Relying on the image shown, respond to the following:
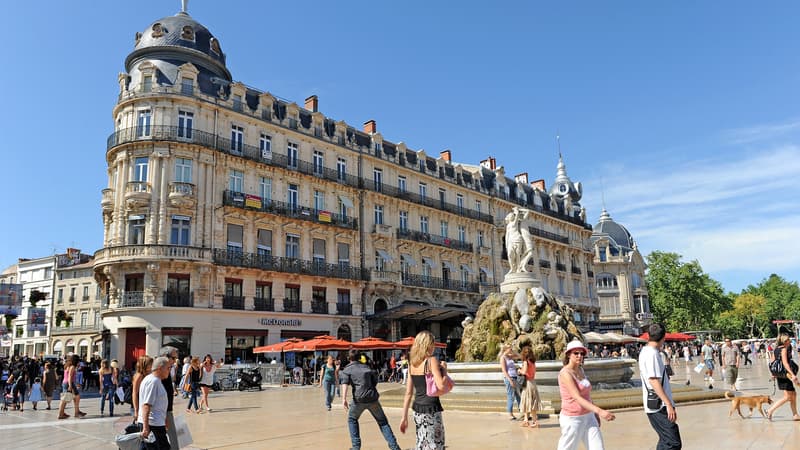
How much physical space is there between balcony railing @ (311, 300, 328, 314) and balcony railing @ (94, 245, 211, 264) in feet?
24.1

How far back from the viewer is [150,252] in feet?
91.9

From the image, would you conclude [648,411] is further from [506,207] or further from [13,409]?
[506,207]

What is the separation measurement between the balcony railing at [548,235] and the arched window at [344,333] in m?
21.9

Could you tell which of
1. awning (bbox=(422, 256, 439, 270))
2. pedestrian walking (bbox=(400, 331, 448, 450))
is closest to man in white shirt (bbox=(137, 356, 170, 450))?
pedestrian walking (bbox=(400, 331, 448, 450))

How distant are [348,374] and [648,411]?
11.4 feet

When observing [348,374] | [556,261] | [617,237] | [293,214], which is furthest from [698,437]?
[617,237]

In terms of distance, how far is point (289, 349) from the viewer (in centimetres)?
2569

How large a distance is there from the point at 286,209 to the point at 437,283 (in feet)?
42.5

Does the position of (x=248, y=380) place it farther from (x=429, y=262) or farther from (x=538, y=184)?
(x=538, y=184)

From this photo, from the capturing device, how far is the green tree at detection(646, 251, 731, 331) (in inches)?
2514

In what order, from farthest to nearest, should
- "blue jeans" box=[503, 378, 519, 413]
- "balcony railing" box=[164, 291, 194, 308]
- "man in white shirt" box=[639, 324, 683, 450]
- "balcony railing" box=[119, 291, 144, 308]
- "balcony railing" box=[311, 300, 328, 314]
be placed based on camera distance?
1. "balcony railing" box=[311, 300, 328, 314]
2. "balcony railing" box=[164, 291, 194, 308]
3. "balcony railing" box=[119, 291, 144, 308]
4. "blue jeans" box=[503, 378, 519, 413]
5. "man in white shirt" box=[639, 324, 683, 450]

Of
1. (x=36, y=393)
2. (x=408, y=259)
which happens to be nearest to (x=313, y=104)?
(x=408, y=259)

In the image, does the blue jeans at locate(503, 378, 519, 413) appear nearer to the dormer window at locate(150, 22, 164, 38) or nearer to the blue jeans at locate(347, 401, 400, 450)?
the blue jeans at locate(347, 401, 400, 450)

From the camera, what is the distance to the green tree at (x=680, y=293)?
2514 inches
